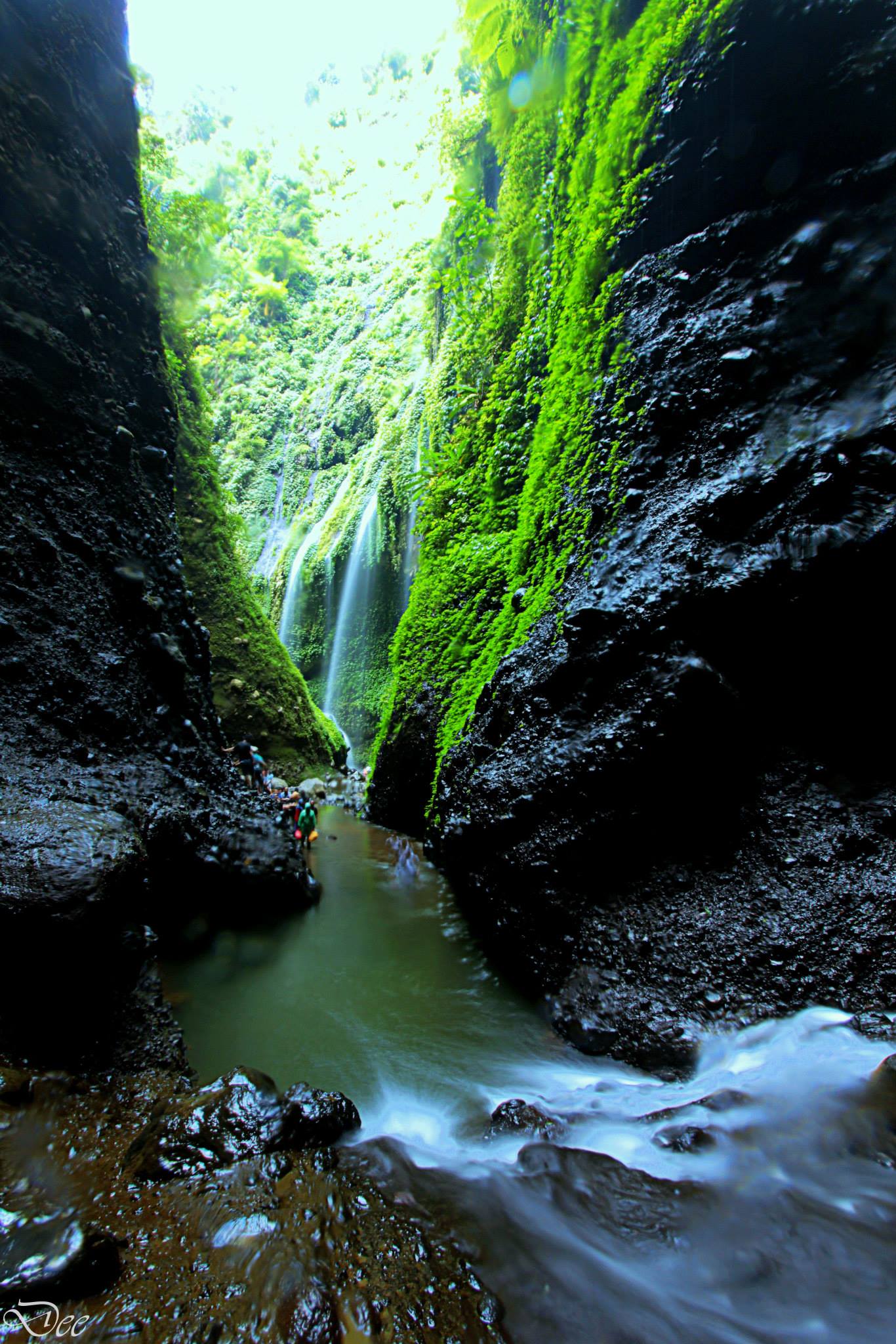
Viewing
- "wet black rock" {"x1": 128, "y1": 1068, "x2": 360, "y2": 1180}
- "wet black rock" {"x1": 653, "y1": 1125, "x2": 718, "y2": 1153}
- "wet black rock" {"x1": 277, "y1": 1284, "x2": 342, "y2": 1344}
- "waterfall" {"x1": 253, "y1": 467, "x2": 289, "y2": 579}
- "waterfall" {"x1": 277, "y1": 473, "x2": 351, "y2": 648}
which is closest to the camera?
"wet black rock" {"x1": 277, "y1": 1284, "x2": 342, "y2": 1344}

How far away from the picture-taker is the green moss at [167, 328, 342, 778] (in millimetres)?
9430

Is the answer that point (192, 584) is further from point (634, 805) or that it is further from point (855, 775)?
point (855, 775)

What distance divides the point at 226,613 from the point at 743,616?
883 cm

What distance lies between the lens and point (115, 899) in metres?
2.55

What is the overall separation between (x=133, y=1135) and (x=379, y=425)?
18.1 metres

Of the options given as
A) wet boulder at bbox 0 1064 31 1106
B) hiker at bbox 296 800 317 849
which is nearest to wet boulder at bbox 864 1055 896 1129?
wet boulder at bbox 0 1064 31 1106

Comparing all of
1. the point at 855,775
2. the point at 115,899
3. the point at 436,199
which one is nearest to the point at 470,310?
the point at 855,775

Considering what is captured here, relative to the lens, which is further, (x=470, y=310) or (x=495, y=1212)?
(x=470, y=310)

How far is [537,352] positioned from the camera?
6.03m

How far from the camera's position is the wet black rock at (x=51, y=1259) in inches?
48.6

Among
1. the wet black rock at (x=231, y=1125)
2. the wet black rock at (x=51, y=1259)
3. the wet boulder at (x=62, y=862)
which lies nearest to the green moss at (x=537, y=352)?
the wet boulder at (x=62, y=862)

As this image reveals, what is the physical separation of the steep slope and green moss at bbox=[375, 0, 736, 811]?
0.15 m

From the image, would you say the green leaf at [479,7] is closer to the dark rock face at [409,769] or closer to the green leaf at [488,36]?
the green leaf at [488,36]

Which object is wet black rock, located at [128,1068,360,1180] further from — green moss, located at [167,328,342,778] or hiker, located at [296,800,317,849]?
green moss, located at [167,328,342,778]
